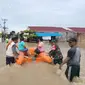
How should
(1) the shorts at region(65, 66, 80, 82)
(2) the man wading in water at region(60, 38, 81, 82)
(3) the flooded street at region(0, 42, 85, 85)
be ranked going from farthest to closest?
(3) the flooded street at region(0, 42, 85, 85), (1) the shorts at region(65, 66, 80, 82), (2) the man wading in water at region(60, 38, 81, 82)

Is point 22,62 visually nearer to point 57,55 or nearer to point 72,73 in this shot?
point 72,73

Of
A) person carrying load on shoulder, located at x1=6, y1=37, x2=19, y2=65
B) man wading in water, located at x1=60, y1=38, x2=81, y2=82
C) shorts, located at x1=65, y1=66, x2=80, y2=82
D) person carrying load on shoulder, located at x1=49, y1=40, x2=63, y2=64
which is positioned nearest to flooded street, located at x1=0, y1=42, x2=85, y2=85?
shorts, located at x1=65, y1=66, x2=80, y2=82

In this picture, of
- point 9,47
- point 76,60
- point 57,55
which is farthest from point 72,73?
point 57,55

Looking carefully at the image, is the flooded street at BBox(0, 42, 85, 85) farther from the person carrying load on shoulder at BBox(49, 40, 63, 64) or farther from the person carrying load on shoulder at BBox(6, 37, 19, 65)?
the person carrying load on shoulder at BBox(49, 40, 63, 64)

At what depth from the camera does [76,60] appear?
30.1 ft

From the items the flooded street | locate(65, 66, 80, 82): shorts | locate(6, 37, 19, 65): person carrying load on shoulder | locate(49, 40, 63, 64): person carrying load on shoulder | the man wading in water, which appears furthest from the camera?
locate(49, 40, 63, 64): person carrying load on shoulder

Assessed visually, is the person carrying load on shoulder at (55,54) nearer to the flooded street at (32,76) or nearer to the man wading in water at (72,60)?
the flooded street at (32,76)

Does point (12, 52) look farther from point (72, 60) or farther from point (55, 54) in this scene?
point (55, 54)

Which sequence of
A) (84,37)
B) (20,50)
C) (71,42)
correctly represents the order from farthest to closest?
1. (84,37)
2. (20,50)
3. (71,42)

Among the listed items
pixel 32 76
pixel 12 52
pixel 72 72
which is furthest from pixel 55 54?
pixel 72 72

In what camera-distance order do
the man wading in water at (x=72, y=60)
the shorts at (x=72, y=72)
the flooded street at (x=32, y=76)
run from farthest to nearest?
the flooded street at (x=32, y=76) → the shorts at (x=72, y=72) → the man wading in water at (x=72, y=60)

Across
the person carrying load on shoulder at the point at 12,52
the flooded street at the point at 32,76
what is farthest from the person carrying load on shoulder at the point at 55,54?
the flooded street at the point at 32,76

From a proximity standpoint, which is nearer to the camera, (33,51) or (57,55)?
(33,51)

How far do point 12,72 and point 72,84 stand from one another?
1.92 m
